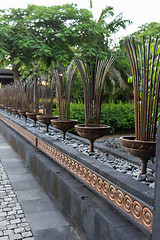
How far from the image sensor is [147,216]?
174 cm

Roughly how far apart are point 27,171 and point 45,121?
102 cm

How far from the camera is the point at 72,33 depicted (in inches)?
563

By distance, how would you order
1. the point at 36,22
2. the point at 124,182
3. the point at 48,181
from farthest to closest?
the point at 36,22, the point at 48,181, the point at 124,182

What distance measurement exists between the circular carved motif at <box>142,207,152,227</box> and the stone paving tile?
1282mm

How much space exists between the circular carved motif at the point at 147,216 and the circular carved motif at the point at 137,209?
45 mm

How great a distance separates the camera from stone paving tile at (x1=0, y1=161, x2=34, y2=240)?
8.54 ft

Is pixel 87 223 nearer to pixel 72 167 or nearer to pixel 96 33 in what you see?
pixel 72 167

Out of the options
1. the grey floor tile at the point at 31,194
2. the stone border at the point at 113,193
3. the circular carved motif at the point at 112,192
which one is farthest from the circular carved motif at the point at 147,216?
the grey floor tile at the point at 31,194

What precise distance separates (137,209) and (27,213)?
1692mm

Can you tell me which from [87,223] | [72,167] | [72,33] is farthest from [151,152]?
[72,33]

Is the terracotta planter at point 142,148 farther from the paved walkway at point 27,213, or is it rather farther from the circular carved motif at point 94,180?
the paved walkway at point 27,213

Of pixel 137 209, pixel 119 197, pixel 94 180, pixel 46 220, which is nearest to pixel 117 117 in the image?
pixel 46 220

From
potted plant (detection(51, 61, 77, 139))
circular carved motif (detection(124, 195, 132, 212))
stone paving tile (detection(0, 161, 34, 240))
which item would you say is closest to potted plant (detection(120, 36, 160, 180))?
circular carved motif (detection(124, 195, 132, 212))

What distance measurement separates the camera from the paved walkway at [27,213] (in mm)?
2633
